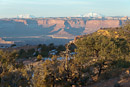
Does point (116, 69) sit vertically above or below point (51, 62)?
below

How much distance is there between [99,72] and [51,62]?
4191 mm

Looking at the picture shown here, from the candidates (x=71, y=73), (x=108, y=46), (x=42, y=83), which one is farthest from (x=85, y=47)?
(x=42, y=83)

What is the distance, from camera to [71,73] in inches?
508

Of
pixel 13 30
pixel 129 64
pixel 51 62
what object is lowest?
pixel 13 30

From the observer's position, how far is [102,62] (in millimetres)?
15375

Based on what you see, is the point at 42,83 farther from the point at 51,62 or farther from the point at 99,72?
the point at 99,72

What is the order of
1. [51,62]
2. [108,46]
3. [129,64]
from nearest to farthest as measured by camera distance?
[51,62]
[129,64]
[108,46]

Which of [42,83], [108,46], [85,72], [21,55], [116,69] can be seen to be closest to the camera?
[42,83]

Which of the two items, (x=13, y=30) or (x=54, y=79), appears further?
(x=13, y=30)

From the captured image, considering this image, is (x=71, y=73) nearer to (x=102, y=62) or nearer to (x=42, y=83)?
(x=42, y=83)

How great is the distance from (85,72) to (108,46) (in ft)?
22.5

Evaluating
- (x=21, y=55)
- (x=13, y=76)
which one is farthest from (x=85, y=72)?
(x=21, y=55)

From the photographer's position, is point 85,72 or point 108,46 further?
point 108,46

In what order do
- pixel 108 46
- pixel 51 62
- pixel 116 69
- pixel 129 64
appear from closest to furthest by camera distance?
pixel 51 62 → pixel 116 69 → pixel 129 64 → pixel 108 46
